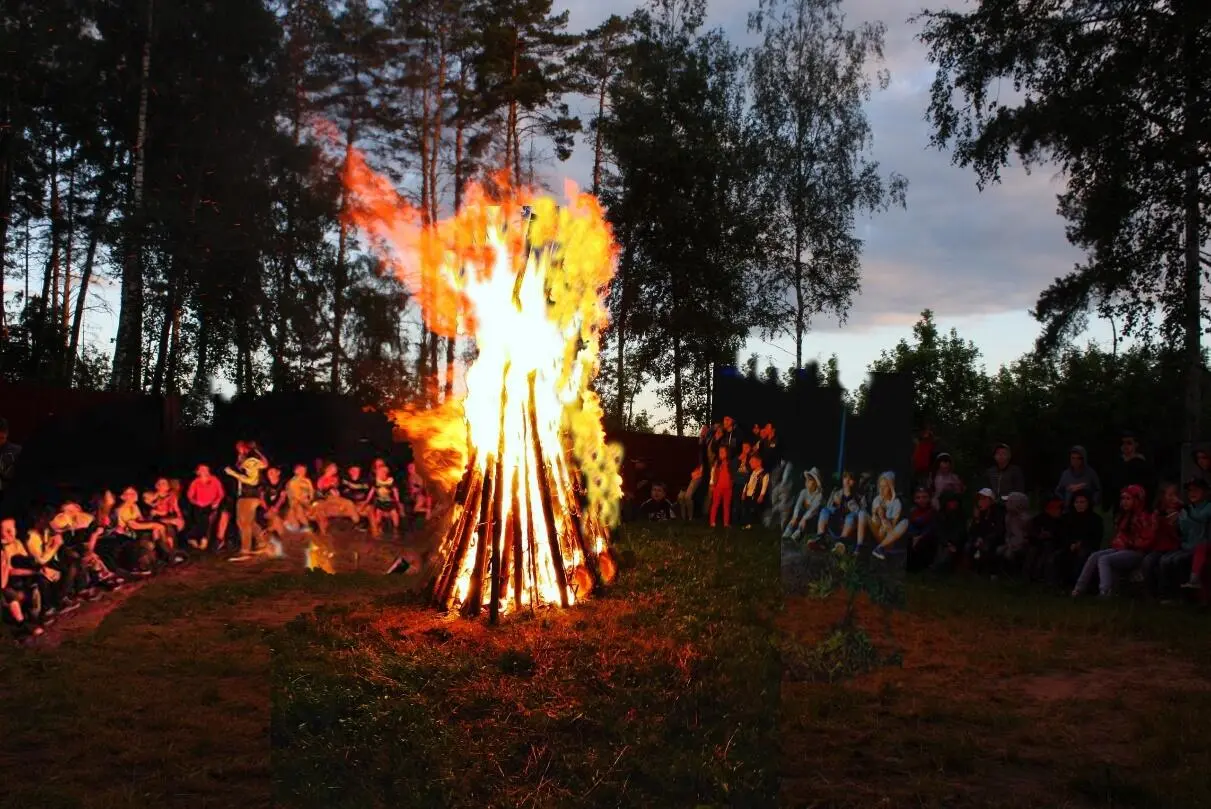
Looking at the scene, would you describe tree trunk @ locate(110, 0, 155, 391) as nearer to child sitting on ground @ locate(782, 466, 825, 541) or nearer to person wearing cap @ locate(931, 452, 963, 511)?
child sitting on ground @ locate(782, 466, 825, 541)

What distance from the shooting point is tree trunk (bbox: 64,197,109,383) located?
67.5 ft

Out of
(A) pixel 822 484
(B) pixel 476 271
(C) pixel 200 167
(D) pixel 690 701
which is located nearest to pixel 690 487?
(A) pixel 822 484

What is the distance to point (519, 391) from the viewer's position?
30.8 feet

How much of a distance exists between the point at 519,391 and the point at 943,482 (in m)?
5.71

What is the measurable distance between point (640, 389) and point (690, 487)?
9.75m

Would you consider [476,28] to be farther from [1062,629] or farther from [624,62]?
[1062,629]

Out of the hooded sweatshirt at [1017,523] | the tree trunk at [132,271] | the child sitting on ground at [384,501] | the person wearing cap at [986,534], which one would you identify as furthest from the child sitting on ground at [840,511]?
the tree trunk at [132,271]

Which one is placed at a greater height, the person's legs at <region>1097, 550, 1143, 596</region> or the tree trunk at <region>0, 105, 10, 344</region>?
the tree trunk at <region>0, 105, 10, 344</region>

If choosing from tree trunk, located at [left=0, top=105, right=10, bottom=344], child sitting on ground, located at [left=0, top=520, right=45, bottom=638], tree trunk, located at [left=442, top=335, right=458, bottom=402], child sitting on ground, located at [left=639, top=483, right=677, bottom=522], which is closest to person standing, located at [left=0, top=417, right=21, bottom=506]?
child sitting on ground, located at [left=0, top=520, right=45, bottom=638]

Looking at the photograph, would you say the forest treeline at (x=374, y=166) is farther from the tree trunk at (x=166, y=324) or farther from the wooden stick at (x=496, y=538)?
the wooden stick at (x=496, y=538)

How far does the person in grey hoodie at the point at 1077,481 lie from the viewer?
35.5 feet

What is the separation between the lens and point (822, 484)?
10.8 metres

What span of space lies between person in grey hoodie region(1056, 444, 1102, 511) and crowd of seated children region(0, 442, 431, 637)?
907cm

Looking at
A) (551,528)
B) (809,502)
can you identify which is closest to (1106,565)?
(809,502)
